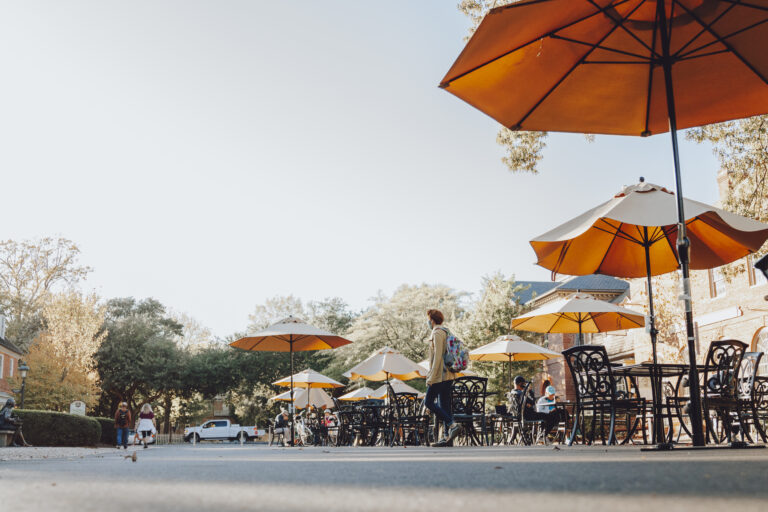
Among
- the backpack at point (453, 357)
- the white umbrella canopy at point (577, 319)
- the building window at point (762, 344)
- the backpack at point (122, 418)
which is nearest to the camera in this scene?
the backpack at point (453, 357)

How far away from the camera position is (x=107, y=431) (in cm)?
3509

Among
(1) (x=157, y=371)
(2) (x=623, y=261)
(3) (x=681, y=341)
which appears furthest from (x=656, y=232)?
(1) (x=157, y=371)

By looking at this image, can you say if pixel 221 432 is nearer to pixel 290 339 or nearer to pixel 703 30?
pixel 290 339

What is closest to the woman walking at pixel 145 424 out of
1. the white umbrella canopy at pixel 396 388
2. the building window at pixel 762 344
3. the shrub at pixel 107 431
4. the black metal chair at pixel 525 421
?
the white umbrella canopy at pixel 396 388

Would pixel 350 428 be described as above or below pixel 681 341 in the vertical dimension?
below

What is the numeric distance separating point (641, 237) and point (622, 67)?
311 centimetres

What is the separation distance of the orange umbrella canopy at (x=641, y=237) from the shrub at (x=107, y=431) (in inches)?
1252

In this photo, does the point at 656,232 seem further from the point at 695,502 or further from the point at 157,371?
the point at 157,371

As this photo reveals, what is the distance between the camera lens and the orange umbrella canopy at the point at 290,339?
1484 centimetres

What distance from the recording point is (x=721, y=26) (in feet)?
20.5

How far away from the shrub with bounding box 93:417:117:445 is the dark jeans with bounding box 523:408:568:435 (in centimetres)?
2880

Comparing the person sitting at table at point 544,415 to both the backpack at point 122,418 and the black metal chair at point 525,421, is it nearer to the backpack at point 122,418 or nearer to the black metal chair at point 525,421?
the black metal chair at point 525,421

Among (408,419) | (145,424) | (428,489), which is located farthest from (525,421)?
(145,424)

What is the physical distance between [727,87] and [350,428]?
11.5 metres
